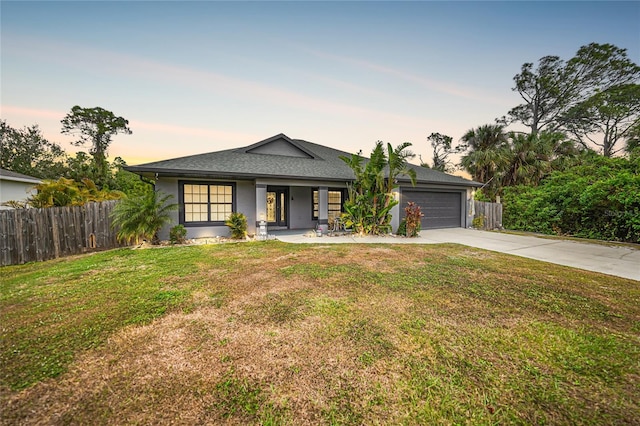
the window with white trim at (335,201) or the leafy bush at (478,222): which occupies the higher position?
the window with white trim at (335,201)

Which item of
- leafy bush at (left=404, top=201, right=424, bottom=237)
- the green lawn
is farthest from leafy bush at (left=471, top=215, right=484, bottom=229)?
the green lawn

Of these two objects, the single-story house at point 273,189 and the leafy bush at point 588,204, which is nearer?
the leafy bush at point 588,204

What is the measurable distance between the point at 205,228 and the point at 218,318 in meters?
7.57

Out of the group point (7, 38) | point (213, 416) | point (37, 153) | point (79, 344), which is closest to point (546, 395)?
point (213, 416)

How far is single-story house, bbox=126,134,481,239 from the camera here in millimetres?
9633

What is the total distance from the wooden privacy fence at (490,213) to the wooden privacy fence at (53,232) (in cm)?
1693

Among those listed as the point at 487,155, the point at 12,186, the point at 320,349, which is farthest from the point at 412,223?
the point at 12,186

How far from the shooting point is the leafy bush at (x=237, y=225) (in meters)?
9.72

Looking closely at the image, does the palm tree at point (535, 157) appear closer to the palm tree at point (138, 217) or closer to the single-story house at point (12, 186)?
the palm tree at point (138, 217)

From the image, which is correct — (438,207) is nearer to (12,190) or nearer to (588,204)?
(588,204)

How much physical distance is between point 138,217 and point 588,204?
16.8 metres

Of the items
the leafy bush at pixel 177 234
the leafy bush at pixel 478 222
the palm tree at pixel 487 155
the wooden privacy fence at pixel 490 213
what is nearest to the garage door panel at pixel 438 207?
the leafy bush at pixel 478 222

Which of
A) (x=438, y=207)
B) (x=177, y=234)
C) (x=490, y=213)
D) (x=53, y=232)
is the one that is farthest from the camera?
(x=490, y=213)

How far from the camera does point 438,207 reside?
13242 mm
